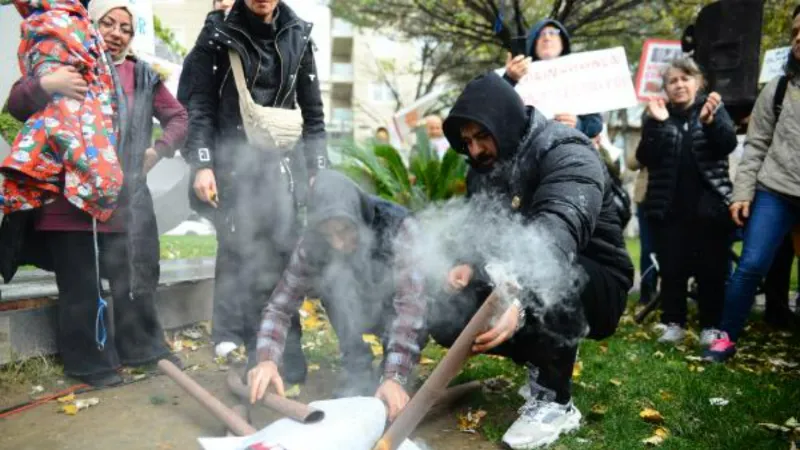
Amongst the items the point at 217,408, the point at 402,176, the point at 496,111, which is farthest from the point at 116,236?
the point at 402,176

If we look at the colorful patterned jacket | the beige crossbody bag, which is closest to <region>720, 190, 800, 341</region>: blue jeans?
the beige crossbody bag

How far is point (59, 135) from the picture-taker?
319 cm

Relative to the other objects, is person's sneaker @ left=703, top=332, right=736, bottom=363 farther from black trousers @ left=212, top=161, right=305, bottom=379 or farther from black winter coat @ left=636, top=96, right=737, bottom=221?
black trousers @ left=212, top=161, right=305, bottom=379

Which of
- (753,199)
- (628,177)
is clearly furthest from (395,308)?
(628,177)

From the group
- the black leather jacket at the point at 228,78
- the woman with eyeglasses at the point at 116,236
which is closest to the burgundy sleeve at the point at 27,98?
the woman with eyeglasses at the point at 116,236

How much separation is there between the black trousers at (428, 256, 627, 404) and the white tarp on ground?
2.37ft

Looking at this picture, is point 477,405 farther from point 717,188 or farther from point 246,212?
point 717,188

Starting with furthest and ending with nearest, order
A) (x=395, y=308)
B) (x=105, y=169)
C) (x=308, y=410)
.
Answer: (x=105, y=169), (x=395, y=308), (x=308, y=410)

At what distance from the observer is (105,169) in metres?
3.31

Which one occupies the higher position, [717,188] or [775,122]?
[775,122]

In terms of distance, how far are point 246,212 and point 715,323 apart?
341 cm

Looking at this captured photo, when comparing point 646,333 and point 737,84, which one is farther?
point 737,84

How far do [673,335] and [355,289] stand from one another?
9.03ft

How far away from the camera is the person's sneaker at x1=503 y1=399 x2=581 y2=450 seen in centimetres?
284
